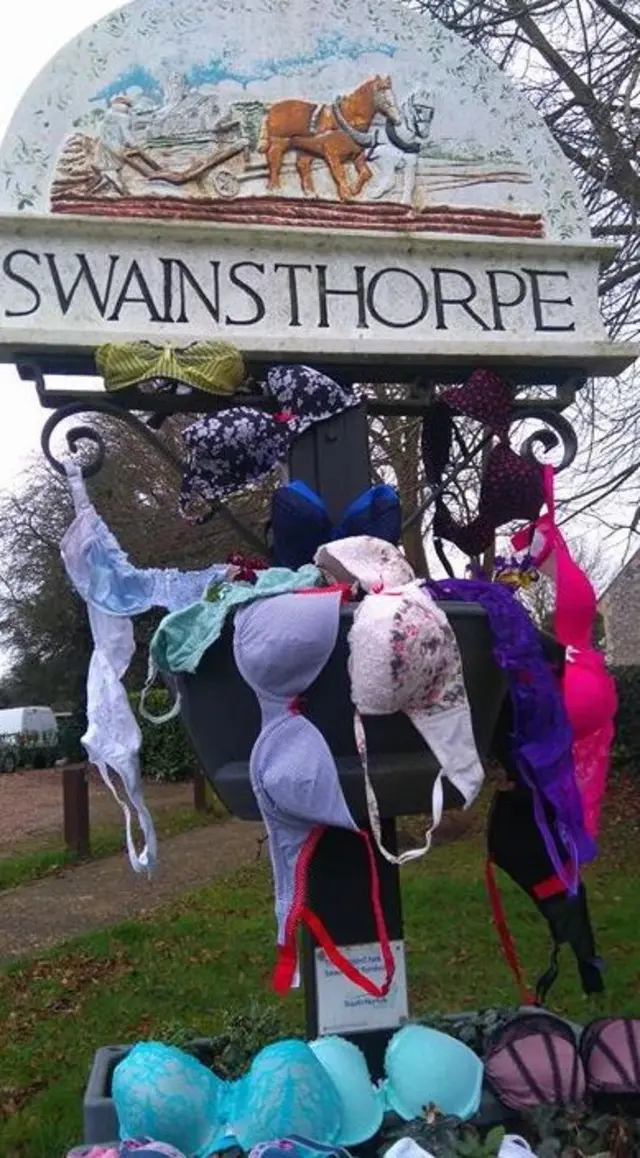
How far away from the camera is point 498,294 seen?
2387 millimetres

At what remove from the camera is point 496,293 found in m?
2.39

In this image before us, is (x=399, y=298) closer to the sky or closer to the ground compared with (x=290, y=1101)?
closer to the sky

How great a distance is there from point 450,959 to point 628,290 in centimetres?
379

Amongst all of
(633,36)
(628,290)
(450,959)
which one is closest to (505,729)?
(450,959)

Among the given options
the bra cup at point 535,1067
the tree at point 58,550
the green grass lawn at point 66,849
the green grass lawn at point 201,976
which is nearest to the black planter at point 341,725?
the bra cup at point 535,1067

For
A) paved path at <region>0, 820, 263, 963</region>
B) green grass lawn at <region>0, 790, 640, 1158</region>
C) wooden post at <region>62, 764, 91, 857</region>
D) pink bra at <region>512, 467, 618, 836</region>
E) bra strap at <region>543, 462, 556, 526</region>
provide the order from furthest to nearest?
wooden post at <region>62, 764, 91, 857</region>
paved path at <region>0, 820, 263, 963</region>
green grass lawn at <region>0, 790, 640, 1158</region>
bra strap at <region>543, 462, 556, 526</region>
pink bra at <region>512, 467, 618, 836</region>

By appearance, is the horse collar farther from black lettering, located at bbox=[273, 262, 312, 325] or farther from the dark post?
the dark post

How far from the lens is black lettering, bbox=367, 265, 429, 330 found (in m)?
2.32

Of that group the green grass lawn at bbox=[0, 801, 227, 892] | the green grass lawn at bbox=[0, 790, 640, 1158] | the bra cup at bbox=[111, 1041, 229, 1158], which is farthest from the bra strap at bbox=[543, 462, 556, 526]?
the green grass lawn at bbox=[0, 801, 227, 892]

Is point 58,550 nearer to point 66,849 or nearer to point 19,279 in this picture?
point 66,849

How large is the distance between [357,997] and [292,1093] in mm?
263

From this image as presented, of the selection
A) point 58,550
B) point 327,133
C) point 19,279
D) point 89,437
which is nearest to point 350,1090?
point 89,437

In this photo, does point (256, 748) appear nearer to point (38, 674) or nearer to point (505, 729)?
point (505, 729)

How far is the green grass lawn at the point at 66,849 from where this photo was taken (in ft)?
33.7
